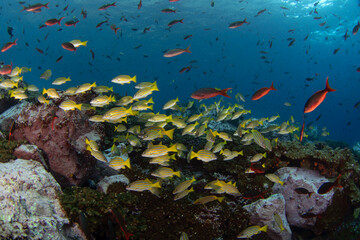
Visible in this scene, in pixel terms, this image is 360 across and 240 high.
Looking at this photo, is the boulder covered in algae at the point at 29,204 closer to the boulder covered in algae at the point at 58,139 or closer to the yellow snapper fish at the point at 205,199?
the boulder covered in algae at the point at 58,139

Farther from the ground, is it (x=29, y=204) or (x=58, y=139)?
(x=29, y=204)

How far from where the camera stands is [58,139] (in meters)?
5.08

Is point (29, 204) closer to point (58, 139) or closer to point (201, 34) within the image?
point (58, 139)

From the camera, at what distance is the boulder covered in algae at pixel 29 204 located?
8.77 ft

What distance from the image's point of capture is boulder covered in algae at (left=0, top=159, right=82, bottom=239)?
105 inches

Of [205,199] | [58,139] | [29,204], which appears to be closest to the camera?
[29,204]

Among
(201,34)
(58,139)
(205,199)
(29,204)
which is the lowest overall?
(201,34)

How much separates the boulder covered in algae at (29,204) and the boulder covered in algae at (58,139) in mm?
888

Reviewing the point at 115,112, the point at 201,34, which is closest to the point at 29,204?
the point at 115,112

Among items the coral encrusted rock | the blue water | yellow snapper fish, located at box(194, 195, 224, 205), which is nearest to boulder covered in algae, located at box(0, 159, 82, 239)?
the coral encrusted rock

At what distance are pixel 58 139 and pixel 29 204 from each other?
7.27ft

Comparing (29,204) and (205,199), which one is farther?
(205,199)

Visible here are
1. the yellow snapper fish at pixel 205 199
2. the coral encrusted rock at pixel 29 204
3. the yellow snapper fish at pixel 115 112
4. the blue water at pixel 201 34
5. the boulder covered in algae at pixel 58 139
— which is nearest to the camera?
the coral encrusted rock at pixel 29 204

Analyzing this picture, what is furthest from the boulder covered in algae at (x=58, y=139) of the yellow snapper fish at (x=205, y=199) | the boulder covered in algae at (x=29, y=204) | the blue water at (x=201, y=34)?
the blue water at (x=201, y=34)
